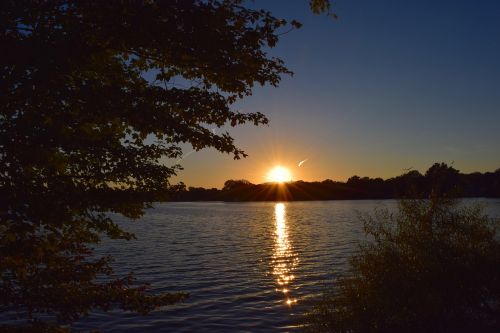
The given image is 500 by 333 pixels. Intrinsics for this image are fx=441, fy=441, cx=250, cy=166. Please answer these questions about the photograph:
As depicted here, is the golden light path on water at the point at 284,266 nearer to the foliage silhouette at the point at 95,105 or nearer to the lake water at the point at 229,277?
the lake water at the point at 229,277

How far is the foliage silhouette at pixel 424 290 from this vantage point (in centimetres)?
1470

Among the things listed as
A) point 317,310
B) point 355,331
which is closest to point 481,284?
point 355,331

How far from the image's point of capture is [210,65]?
781cm

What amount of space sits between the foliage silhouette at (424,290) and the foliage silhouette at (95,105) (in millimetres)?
8121

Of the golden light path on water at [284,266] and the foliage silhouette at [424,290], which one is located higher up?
the foliage silhouette at [424,290]

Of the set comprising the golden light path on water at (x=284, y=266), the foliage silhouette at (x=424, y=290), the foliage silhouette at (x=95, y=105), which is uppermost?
the foliage silhouette at (x=95, y=105)

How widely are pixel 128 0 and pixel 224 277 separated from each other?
2448cm

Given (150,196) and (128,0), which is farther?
(150,196)

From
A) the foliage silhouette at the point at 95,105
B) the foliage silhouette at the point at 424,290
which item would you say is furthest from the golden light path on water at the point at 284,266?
the foliage silhouette at the point at 95,105

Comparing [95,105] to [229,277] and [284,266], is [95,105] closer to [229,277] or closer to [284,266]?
[229,277]

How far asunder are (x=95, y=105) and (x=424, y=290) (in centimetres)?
1190

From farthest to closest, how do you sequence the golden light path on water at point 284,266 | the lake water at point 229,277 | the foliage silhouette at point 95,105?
the golden light path on water at point 284,266 → the lake water at point 229,277 → the foliage silhouette at point 95,105

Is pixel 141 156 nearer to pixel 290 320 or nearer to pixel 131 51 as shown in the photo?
pixel 131 51

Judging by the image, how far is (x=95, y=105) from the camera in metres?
7.59
